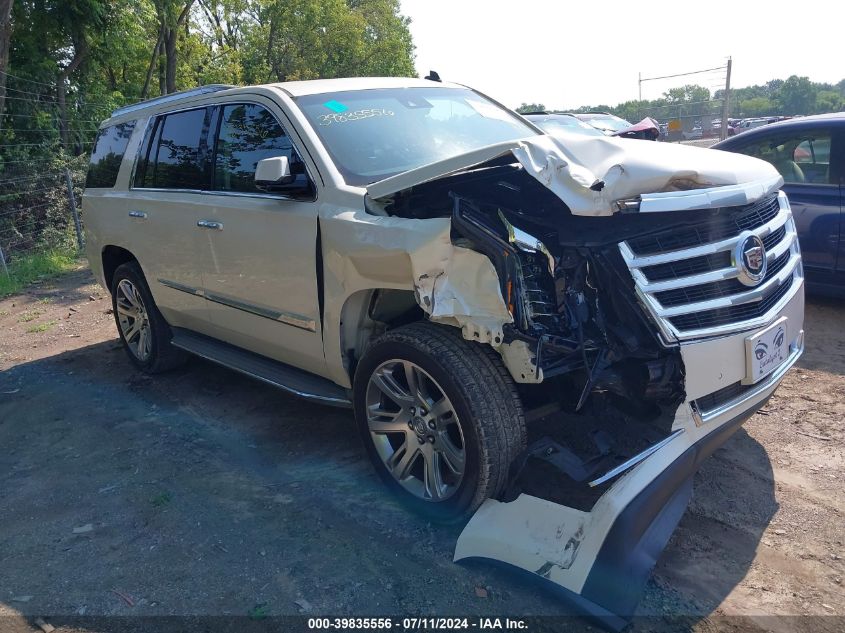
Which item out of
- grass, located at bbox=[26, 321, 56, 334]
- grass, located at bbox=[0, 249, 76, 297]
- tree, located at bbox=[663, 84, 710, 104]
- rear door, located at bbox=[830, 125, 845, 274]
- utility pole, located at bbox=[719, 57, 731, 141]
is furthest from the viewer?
tree, located at bbox=[663, 84, 710, 104]

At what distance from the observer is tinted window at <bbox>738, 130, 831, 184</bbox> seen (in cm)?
572

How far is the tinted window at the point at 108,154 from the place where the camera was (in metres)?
5.53

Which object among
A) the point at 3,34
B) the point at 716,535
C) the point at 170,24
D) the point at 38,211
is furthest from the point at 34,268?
the point at 716,535

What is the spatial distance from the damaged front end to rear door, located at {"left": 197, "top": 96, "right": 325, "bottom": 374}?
0.91 metres

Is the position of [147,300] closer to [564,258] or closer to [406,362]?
[406,362]

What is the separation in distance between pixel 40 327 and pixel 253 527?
566 centimetres

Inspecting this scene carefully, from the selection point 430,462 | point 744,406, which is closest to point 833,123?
point 744,406

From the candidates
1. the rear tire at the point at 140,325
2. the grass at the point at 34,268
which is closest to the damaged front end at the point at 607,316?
the rear tire at the point at 140,325

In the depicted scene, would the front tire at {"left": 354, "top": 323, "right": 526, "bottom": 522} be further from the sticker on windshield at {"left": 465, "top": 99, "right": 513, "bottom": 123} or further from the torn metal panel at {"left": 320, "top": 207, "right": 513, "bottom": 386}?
the sticker on windshield at {"left": 465, "top": 99, "right": 513, "bottom": 123}

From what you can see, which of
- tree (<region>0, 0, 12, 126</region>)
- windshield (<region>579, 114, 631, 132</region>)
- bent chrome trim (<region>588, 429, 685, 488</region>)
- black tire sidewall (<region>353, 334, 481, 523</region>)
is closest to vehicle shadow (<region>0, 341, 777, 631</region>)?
black tire sidewall (<region>353, 334, 481, 523</region>)

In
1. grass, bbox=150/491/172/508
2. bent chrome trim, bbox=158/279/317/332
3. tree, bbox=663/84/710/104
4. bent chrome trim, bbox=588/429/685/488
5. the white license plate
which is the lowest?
grass, bbox=150/491/172/508

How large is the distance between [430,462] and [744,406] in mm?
1363

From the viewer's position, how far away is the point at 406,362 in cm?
309

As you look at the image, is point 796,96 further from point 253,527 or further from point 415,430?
point 253,527
